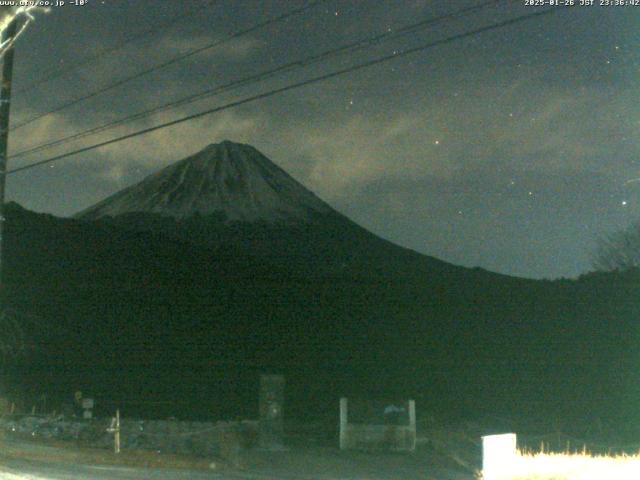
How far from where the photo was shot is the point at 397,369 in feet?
178

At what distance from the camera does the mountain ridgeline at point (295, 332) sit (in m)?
45.8

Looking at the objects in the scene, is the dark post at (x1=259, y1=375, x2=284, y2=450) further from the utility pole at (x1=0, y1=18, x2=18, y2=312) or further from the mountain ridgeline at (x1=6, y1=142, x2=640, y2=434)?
the mountain ridgeline at (x1=6, y1=142, x2=640, y2=434)

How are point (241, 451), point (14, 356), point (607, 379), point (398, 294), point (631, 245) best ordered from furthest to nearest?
point (398, 294)
point (631, 245)
point (607, 379)
point (14, 356)
point (241, 451)

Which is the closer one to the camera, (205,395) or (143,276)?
(205,395)

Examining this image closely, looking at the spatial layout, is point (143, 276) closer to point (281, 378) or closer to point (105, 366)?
point (105, 366)

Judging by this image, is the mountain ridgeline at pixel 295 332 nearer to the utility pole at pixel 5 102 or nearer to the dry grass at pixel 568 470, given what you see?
the utility pole at pixel 5 102

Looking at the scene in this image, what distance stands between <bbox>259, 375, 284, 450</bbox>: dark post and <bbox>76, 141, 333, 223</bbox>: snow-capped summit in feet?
389

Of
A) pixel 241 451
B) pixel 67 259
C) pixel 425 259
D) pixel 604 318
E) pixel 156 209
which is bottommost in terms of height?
pixel 241 451

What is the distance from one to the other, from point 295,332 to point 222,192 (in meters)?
99.6

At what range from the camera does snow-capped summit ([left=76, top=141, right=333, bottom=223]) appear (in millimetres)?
146875

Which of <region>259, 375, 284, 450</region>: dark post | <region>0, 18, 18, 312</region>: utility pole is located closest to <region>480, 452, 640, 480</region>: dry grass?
<region>259, 375, 284, 450</region>: dark post

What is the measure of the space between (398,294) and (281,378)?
50702mm

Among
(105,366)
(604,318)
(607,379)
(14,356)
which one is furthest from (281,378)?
(604,318)

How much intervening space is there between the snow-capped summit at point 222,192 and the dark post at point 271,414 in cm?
11857
